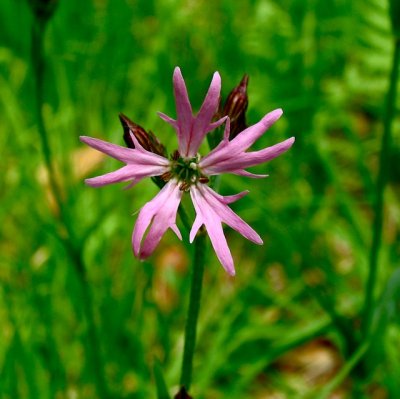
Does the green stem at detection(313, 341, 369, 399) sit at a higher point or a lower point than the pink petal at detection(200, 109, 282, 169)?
lower

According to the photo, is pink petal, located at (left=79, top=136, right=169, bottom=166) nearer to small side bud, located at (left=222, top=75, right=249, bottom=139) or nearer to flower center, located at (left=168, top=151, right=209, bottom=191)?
flower center, located at (left=168, top=151, right=209, bottom=191)

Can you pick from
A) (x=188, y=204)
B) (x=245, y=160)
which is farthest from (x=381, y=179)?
(x=188, y=204)

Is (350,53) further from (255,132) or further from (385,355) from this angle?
(255,132)

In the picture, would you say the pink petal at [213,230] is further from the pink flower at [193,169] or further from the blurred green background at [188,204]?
the blurred green background at [188,204]

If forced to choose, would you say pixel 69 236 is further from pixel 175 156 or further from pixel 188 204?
pixel 188 204

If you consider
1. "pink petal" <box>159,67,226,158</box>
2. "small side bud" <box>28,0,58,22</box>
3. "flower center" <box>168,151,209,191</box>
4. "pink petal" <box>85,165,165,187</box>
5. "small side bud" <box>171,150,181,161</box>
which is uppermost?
"small side bud" <box>28,0,58,22</box>

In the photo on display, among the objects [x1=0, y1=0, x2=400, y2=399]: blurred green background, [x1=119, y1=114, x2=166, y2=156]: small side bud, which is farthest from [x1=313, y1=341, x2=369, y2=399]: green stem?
[x1=119, y1=114, x2=166, y2=156]: small side bud

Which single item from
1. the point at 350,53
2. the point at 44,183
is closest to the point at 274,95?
the point at 350,53
